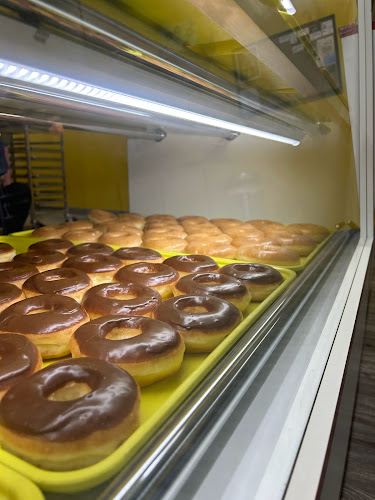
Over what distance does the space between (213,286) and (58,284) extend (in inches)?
20.0

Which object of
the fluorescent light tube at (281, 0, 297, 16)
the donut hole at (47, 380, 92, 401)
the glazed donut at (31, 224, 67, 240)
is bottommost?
the donut hole at (47, 380, 92, 401)

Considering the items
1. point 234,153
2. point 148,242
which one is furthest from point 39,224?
point 234,153

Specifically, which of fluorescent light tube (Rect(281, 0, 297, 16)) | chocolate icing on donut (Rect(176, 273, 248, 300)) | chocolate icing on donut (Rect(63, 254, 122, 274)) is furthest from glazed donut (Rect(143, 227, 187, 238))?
fluorescent light tube (Rect(281, 0, 297, 16))

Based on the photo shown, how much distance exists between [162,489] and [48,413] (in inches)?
8.1

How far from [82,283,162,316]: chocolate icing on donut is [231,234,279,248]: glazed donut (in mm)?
927

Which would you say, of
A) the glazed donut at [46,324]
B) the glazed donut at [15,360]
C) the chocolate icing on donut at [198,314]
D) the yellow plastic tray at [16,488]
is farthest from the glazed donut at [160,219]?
the yellow plastic tray at [16,488]

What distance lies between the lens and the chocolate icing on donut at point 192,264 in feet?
5.28

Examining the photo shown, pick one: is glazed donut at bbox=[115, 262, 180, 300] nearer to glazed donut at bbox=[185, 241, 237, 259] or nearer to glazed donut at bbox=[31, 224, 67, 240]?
glazed donut at bbox=[185, 241, 237, 259]

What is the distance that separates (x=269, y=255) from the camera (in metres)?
1.85

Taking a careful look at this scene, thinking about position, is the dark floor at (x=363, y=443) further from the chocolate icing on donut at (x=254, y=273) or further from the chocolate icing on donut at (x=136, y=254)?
the chocolate icing on donut at (x=136, y=254)

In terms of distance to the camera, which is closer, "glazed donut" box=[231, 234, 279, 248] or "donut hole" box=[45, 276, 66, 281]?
"donut hole" box=[45, 276, 66, 281]

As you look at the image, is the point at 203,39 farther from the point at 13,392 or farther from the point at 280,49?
the point at 13,392

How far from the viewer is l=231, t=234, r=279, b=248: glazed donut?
2.09 metres

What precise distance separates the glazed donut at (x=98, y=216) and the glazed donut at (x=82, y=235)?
0.33 m
